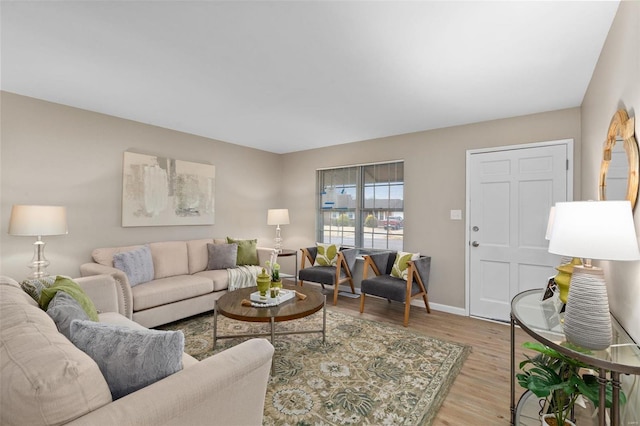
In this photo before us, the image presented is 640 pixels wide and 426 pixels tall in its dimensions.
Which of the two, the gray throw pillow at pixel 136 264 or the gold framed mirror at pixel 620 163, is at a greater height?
the gold framed mirror at pixel 620 163

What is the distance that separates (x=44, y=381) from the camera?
31.2 inches

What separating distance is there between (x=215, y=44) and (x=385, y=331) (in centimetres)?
297

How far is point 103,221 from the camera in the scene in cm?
345

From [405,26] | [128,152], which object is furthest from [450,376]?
[128,152]

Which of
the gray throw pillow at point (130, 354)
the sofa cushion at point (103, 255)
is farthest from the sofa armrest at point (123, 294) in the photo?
the gray throw pillow at point (130, 354)

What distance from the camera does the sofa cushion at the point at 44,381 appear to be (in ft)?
2.53

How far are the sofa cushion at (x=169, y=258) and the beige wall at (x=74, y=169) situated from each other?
280 mm

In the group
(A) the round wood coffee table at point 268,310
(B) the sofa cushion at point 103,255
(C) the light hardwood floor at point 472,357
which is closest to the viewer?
(C) the light hardwood floor at point 472,357

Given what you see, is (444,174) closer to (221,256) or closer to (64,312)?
(221,256)

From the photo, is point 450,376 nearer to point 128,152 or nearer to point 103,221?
point 103,221

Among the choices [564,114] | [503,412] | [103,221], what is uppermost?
[564,114]

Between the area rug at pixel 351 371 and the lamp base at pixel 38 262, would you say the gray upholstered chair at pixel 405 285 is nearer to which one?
the area rug at pixel 351 371

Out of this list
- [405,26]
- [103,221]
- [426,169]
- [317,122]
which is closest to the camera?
[405,26]

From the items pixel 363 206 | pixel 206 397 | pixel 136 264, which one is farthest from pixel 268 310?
pixel 363 206
